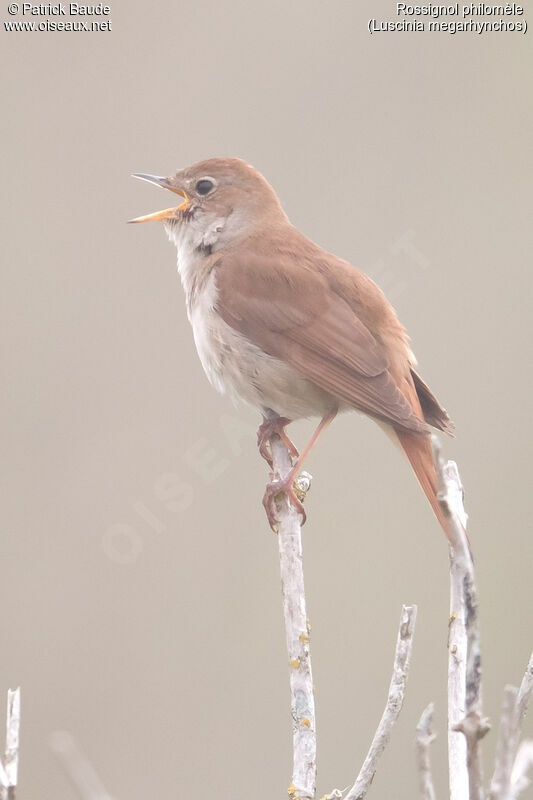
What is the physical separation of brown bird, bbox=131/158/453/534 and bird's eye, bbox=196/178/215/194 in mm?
266

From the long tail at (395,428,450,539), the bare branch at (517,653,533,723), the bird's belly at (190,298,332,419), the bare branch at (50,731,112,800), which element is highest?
the bird's belly at (190,298,332,419)

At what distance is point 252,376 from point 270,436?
0.68ft

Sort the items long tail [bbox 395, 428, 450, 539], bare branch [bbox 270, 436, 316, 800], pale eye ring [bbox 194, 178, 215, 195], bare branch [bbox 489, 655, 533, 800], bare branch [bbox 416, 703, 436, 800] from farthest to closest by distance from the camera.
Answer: pale eye ring [bbox 194, 178, 215, 195], long tail [bbox 395, 428, 450, 539], bare branch [bbox 270, 436, 316, 800], bare branch [bbox 416, 703, 436, 800], bare branch [bbox 489, 655, 533, 800]

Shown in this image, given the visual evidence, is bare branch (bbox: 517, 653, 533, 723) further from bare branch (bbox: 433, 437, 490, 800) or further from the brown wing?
the brown wing

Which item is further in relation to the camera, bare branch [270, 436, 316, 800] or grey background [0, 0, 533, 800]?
grey background [0, 0, 533, 800]

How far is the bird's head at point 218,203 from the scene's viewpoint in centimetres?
424

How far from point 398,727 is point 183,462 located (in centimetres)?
157

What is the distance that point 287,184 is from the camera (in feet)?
21.0

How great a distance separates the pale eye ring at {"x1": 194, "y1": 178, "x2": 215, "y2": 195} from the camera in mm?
4353

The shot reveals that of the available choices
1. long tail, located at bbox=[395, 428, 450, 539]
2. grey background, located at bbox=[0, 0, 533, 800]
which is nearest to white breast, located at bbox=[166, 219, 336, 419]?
long tail, located at bbox=[395, 428, 450, 539]

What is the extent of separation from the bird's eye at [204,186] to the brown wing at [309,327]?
0.44m

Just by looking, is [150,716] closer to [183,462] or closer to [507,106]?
[183,462]

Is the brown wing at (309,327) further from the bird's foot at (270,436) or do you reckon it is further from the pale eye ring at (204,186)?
the pale eye ring at (204,186)

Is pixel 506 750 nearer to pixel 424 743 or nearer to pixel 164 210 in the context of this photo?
pixel 424 743
